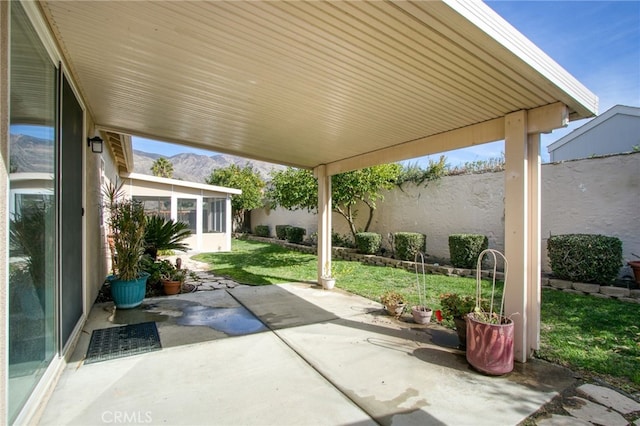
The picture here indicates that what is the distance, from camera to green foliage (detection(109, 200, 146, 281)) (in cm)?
507

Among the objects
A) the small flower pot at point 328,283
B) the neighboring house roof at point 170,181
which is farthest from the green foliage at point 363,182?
the neighboring house roof at point 170,181

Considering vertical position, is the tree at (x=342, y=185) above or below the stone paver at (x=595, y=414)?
above

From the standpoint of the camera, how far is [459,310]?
3.75 meters

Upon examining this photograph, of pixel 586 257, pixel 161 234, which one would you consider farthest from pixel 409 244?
pixel 161 234

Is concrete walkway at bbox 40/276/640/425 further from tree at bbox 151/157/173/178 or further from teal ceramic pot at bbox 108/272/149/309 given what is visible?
tree at bbox 151/157/173/178

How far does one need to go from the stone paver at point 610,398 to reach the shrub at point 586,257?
396cm

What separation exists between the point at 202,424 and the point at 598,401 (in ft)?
10.3

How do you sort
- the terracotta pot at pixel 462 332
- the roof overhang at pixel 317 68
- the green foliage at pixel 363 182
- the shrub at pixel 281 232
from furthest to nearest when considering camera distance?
the shrub at pixel 281 232 < the green foliage at pixel 363 182 < the terracotta pot at pixel 462 332 < the roof overhang at pixel 317 68

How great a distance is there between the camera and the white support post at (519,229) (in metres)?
3.41

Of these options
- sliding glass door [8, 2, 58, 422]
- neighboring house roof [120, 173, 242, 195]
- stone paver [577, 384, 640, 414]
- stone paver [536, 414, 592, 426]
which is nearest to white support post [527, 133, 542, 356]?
stone paver [577, 384, 640, 414]

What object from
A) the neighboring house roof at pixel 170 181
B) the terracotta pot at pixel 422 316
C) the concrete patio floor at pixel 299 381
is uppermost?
the neighboring house roof at pixel 170 181

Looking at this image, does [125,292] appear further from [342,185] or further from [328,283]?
[342,185]

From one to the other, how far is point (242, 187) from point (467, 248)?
1400cm

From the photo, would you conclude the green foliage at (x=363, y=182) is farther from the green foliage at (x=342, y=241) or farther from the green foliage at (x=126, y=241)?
the green foliage at (x=126, y=241)
